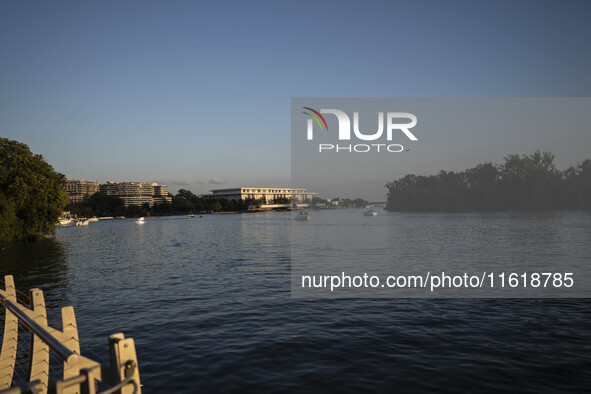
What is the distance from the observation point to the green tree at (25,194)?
62656 mm

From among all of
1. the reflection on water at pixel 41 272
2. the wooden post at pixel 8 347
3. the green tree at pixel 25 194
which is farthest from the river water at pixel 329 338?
the green tree at pixel 25 194

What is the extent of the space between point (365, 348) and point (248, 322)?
5.98 m

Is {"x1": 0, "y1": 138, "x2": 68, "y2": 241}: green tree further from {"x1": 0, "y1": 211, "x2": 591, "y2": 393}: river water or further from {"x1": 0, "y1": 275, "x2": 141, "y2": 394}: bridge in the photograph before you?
{"x1": 0, "y1": 275, "x2": 141, "y2": 394}: bridge

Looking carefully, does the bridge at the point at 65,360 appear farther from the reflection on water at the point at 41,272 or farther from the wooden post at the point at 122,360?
the reflection on water at the point at 41,272

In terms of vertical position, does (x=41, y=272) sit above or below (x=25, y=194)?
below

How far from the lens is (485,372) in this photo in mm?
11680

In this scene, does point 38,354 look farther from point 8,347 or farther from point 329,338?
point 329,338

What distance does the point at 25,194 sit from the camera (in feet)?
211

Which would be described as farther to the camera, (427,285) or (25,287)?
(25,287)

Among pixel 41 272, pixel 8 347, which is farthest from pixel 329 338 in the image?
pixel 41 272

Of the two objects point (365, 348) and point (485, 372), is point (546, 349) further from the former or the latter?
point (365, 348)

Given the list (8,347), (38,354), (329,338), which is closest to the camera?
(38,354)

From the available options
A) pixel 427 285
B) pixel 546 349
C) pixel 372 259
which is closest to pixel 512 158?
pixel 372 259

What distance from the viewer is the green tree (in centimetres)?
6266
